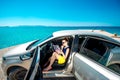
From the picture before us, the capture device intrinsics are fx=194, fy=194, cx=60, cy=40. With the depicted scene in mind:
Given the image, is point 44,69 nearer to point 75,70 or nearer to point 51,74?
point 51,74

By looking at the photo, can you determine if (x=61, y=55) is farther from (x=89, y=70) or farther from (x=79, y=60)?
(x=89, y=70)

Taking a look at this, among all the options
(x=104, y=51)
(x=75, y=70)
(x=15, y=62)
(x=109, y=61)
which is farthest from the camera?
(x=15, y=62)

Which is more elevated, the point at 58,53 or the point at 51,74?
the point at 58,53

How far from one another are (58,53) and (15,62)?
1.27m

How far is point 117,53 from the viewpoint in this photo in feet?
12.5

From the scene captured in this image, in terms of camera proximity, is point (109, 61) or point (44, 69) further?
point (44, 69)

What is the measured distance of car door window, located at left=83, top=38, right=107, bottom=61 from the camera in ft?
13.5

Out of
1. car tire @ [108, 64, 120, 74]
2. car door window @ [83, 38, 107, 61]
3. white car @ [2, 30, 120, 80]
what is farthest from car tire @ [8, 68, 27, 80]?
car tire @ [108, 64, 120, 74]

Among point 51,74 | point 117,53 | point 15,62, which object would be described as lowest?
point 51,74

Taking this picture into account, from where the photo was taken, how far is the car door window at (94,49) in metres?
4.13

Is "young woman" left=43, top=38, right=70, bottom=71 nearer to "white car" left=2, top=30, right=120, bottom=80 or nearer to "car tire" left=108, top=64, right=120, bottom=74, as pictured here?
"white car" left=2, top=30, right=120, bottom=80

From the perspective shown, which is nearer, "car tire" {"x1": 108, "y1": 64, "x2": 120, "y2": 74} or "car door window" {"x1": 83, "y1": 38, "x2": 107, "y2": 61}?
"car tire" {"x1": 108, "y1": 64, "x2": 120, "y2": 74}

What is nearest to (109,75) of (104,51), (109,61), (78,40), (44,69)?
(109,61)

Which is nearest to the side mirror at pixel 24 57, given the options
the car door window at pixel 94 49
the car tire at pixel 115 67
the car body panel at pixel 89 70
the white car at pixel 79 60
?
the white car at pixel 79 60
